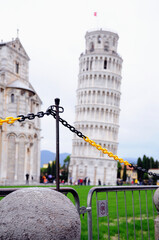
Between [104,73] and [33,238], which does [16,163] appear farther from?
[104,73]

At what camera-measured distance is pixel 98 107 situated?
65750mm

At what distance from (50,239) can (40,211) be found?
248 mm

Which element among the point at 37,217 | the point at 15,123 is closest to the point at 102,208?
the point at 37,217

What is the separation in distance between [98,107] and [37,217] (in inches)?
2494

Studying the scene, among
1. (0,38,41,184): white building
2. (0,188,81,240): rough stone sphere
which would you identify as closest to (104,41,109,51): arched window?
(0,38,41,184): white building

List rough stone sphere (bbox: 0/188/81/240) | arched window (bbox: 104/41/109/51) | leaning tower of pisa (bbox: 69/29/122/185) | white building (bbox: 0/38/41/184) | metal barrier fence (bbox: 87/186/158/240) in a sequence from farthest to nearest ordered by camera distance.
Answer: arched window (bbox: 104/41/109/51) < leaning tower of pisa (bbox: 69/29/122/185) < white building (bbox: 0/38/41/184) < metal barrier fence (bbox: 87/186/158/240) < rough stone sphere (bbox: 0/188/81/240)

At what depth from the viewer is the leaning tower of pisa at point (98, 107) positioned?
211 feet

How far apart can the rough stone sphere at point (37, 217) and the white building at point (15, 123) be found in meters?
31.2

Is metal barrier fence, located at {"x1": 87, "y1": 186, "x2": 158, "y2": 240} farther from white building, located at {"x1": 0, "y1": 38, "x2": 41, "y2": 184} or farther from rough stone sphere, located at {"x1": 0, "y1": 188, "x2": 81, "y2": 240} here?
white building, located at {"x1": 0, "y1": 38, "x2": 41, "y2": 184}

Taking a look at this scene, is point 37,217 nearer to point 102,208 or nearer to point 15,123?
point 102,208

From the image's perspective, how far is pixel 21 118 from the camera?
176 inches

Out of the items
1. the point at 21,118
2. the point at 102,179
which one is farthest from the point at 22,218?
the point at 102,179

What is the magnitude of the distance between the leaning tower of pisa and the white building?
27.0 meters

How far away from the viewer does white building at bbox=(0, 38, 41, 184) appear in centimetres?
3359
